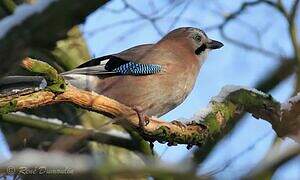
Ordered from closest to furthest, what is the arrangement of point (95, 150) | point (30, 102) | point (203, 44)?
point (30, 102)
point (203, 44)
point (95, 150)

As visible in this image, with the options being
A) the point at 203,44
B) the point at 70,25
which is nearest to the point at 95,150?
the point at 203,44

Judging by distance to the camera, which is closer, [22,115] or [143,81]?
[143,81]

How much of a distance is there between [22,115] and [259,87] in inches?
83.8

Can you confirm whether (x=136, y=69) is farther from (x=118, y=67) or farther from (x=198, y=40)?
(x=198, y=40)

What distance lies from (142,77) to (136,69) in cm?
11

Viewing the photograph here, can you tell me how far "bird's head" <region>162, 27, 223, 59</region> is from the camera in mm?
5914

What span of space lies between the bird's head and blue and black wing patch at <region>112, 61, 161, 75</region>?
699mm

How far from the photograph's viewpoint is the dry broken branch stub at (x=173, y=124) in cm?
363

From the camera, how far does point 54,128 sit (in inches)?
235

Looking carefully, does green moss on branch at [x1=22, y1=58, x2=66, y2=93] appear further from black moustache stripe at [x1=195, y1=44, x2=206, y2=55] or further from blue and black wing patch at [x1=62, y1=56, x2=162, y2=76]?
black moustache stripe at [x1=195, y1=44, x2=206, y2=55]

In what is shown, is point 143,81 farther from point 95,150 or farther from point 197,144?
point 95,150
